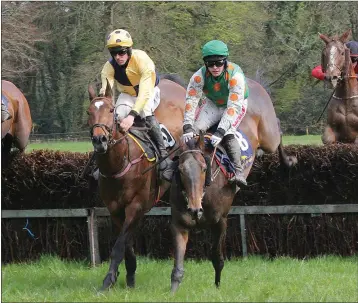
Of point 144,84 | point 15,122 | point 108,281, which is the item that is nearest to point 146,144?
point 144,84

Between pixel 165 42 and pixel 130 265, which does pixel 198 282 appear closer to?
pixel 130 265

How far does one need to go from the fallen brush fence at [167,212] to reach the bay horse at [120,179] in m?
1.62

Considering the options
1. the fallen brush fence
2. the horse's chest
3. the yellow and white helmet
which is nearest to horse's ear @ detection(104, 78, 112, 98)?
the yellow and white helmet

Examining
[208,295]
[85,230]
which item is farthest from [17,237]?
[208,295]

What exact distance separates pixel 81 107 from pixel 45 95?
2.99 m

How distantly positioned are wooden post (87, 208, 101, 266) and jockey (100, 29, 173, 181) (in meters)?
1.80

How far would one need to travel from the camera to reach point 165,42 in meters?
31.6

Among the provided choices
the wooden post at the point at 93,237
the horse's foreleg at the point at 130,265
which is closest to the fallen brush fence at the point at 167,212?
the wooden post at the point at 93,237

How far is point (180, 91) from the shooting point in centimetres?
966

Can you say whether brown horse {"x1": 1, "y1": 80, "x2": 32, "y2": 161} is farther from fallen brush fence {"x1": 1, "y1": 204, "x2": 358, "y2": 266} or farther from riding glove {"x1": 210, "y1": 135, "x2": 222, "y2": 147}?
riding glove {"x1": 210, "y1": 135, "x2": 222, "y2": 147}

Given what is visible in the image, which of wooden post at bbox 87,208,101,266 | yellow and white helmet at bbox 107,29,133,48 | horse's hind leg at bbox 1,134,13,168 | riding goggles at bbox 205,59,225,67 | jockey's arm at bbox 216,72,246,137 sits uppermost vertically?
yellow and white helmet at bbox 107,29,133,48

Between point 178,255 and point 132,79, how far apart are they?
7.77ft

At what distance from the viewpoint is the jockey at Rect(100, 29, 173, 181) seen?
7.71 metres

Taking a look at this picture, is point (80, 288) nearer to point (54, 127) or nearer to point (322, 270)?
point (322, 270)
